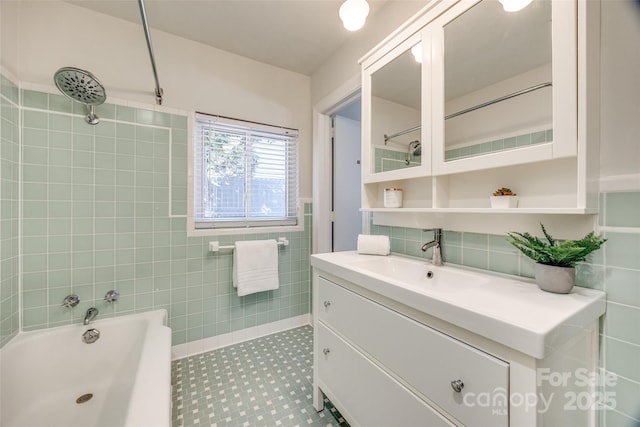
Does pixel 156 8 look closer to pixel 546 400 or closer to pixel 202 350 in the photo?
pixel 202 350

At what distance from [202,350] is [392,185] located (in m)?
1.90

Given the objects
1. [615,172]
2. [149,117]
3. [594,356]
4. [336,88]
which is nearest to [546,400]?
[594,356]

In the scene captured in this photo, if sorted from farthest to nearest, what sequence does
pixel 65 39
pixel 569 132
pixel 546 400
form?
pixel 65 39 → pixel 569 132 → pixel 546 400

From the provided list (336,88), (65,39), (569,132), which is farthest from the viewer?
(336,88)

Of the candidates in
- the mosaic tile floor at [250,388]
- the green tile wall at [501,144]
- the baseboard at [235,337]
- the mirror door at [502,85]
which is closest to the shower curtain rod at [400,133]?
the mirror door at [502,85]

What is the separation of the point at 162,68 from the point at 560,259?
247 centimetres

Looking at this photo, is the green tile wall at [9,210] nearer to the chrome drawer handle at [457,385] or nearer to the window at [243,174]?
the window at [243,174]

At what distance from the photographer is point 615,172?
0.79m

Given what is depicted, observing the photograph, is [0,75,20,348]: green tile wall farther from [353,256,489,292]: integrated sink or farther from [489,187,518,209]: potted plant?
[489,187,518,209]: potted plant

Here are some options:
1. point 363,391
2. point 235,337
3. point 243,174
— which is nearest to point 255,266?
point 235,337

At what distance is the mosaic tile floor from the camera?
4.38 feet

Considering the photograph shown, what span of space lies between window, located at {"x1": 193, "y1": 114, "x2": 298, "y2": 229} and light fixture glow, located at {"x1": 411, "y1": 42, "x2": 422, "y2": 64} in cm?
130

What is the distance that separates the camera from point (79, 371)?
1.46 meters

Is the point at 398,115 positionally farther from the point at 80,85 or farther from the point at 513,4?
the point at 80,85
